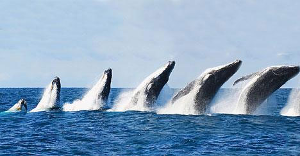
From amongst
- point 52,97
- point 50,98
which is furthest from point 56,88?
point 50,98

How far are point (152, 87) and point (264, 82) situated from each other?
6787 millimetres

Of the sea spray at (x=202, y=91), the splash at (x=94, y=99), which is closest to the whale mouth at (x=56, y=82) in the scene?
the splash at (x=94, y=99)

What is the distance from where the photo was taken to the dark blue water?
568 inches

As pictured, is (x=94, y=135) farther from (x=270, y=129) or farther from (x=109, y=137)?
(x=270, y=129)

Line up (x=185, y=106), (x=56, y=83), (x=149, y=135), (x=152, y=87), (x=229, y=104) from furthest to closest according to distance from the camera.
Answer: (x=56, y=83)
(x=229, y=104)
(x=152, y=87)
(x=185, y=106)
(x=149, y=135)

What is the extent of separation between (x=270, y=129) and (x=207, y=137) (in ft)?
13.4

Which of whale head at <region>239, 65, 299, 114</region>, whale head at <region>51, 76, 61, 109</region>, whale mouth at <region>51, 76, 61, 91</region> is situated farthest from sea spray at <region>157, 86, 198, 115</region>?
whale mouth at <region>51, 76, 61, 91</region>

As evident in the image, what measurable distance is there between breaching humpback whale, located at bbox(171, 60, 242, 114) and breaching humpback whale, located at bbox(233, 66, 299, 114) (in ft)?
3.10

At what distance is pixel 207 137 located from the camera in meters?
16.8

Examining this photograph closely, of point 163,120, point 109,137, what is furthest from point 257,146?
point 163,120

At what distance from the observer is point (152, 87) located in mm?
26406

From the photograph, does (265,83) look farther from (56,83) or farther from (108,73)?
(56,83)

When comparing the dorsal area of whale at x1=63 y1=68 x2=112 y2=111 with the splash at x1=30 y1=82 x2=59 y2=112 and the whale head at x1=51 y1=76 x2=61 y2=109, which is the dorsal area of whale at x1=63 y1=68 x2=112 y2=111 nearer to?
the whale head at x1=51 y1=76 x2=61 y2=109

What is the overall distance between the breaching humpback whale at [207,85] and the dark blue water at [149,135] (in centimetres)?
128
